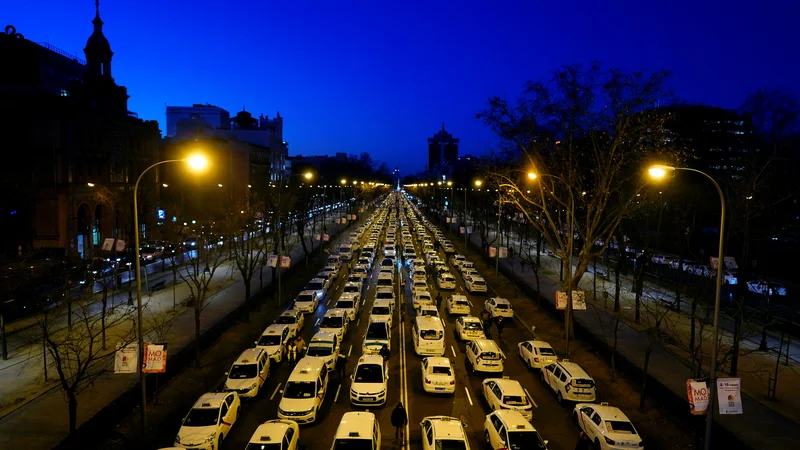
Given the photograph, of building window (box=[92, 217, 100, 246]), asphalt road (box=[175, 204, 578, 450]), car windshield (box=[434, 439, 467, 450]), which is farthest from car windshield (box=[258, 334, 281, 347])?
building window (box=[92, 217, 100, 246])

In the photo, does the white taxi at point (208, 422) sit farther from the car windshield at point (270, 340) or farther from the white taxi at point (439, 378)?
the white taxi at point (439, 378)

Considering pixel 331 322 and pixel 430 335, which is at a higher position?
pixel 430 335

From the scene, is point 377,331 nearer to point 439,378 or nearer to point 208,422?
point 439,378

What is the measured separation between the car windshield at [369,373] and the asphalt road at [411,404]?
2.98ft

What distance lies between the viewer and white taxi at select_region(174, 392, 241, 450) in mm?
14164

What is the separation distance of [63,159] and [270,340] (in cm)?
3762

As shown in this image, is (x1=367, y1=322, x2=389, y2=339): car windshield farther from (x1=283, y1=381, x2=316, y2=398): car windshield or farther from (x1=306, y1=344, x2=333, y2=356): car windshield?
(x1=283, y1=381, x2=316, y2=398): car windshield

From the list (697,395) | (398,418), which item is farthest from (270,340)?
(697,395)

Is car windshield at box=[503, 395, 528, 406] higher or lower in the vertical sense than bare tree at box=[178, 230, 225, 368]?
lower

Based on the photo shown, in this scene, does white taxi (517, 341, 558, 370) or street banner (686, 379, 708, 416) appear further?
white taxi (517, 341, 558, 370)

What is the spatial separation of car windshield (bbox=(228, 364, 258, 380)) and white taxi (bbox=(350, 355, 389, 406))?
11.4 feet

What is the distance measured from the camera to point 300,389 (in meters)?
17.1

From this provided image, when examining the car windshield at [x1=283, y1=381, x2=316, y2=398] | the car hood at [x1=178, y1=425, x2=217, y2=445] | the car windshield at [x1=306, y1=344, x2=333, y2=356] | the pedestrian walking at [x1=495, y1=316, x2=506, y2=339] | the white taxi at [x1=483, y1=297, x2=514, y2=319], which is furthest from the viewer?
the white taxi at [x1=483, y1=297, x2=514, y2=319]

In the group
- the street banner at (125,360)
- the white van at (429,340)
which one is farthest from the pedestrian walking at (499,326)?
the street banner at (125,360)
